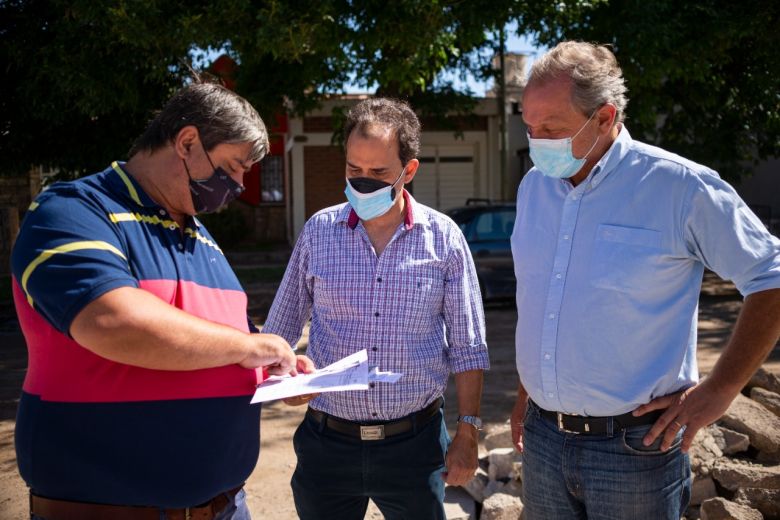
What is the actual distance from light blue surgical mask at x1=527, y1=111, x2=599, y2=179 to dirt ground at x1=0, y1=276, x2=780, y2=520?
9.94 feet

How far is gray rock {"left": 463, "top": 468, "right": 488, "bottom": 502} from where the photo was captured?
4.36 metres

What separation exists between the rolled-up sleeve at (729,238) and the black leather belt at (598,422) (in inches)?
19.3

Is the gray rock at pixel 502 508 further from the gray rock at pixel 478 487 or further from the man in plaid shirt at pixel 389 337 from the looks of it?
the man in plaid shirt at pixel 389 337

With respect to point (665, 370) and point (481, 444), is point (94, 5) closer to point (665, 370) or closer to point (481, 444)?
point (481, 444)

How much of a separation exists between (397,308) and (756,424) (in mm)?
3082

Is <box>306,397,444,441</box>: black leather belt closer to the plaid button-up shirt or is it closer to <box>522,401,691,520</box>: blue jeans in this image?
the plaid button-up shirt

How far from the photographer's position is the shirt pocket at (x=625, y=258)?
2240 millimetres

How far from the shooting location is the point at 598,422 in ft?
7.59

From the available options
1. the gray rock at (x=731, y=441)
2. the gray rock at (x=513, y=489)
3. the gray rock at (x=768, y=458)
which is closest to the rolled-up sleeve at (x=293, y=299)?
the gray rock at (x=513, y=489)

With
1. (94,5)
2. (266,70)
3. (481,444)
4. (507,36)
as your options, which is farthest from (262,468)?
(507,36)

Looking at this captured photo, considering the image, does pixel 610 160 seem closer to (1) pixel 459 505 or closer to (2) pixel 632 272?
Result: (2) pixel 632 272

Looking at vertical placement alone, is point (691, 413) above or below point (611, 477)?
above

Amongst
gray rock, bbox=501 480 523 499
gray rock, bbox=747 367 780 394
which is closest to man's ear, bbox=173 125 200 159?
gray rock, bbox=501 480 523 499

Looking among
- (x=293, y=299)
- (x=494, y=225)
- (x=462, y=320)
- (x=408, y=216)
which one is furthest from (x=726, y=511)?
(x=494, y=225)
